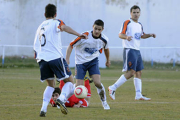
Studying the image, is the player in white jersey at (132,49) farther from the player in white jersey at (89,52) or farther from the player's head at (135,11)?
the player in white jersey at (89,52)

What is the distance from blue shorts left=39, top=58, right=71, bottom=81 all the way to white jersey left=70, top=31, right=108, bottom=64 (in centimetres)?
141

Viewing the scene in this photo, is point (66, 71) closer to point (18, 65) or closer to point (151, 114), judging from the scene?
point (151, 114)

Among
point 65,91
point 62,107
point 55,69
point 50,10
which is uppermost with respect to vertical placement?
point 50,10

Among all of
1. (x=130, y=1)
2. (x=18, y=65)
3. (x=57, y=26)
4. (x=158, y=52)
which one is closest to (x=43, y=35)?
(x=57, y=26)

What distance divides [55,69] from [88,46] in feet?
5.35

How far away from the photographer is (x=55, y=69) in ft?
20.9

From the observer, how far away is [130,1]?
27953 millimetres

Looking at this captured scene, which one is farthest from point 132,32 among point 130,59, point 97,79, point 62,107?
point 62,107

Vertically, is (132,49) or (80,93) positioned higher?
(132,49)

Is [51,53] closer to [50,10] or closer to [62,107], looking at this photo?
[50,10]

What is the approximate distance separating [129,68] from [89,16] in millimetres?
18482

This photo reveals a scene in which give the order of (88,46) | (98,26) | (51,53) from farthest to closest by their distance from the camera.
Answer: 1. (88,46)
2. (98,26)
3. (51,53)

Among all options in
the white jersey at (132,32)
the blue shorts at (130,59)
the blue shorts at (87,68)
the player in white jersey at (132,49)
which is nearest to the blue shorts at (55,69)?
the blue shorts at (87,68)

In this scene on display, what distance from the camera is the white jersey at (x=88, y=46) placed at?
781 cm
